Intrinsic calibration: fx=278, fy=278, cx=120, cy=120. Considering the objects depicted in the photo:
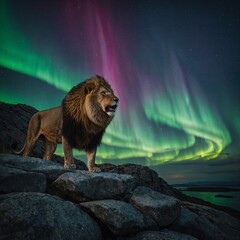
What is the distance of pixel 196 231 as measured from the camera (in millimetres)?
6785

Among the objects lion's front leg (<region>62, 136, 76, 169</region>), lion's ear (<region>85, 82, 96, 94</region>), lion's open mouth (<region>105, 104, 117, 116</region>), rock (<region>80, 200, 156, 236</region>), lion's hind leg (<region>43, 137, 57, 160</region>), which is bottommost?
rock (<region>80, 200, 156, 236</region>)

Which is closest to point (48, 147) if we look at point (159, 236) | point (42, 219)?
point (42, 219)

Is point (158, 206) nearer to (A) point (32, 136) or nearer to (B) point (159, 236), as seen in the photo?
(B) point (159, 236)

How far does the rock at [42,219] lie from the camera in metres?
4.25

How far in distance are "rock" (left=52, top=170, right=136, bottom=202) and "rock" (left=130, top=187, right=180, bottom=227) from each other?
421 mm

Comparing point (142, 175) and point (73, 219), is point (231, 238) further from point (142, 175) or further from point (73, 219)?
point (142, 175)

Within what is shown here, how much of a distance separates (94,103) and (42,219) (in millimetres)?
3427

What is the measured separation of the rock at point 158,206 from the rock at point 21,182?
84.2 inches

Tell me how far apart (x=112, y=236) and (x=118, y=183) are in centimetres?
133

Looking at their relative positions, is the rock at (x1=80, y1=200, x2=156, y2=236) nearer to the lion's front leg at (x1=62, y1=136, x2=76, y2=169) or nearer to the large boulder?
the large boulder

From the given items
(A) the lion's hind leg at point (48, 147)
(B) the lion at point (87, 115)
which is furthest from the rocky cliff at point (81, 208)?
(A) the lion's hind leg at point (48, 147)

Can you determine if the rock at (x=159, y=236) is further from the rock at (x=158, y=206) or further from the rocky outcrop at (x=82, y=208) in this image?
the rock at (x=158, y=206)

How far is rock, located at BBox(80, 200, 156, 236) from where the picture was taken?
534 centimetres

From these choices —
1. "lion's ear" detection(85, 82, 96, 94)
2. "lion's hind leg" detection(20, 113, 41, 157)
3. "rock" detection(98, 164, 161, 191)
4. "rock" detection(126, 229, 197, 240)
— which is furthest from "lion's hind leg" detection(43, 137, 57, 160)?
"rock" detection(98, 164, 161, 191)
